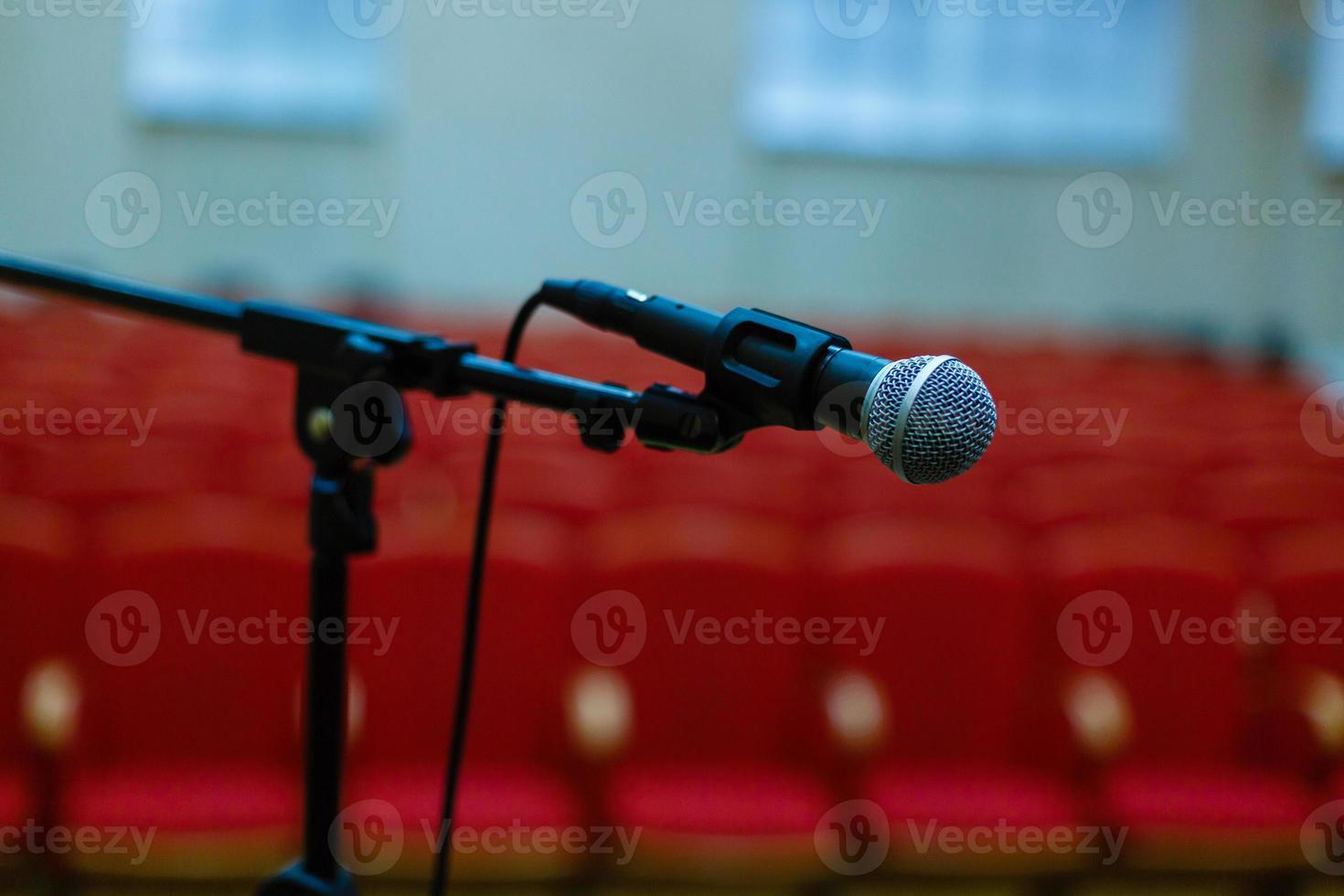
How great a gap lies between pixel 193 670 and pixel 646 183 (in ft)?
14.1

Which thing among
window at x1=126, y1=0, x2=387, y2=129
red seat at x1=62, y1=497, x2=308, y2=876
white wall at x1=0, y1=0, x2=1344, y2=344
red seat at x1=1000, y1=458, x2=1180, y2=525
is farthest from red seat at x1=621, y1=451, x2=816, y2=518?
window at x1=126, y1=0, x2=387, y2=129

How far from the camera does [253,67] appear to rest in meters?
5.15

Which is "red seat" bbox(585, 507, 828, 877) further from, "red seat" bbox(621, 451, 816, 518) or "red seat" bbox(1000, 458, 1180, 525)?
"red seat" bbox(1000, 458, 1180, 525)

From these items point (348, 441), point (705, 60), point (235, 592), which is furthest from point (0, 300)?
point (348, 441)

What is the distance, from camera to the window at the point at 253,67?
5074 mm

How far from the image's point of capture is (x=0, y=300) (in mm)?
4746

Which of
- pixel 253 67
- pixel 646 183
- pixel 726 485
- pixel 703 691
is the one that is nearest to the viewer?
pixel 703 691

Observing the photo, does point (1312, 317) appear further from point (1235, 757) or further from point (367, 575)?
point (367, 575)

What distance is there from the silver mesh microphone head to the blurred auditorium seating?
0.90m

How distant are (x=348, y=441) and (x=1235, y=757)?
1.30 m

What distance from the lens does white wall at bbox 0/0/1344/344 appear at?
504 cm

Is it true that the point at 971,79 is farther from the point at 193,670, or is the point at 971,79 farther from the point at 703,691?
the point at 193,670

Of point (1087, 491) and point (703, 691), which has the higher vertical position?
point (1087, 491)

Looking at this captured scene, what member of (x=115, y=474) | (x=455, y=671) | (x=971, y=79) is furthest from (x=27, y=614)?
(x=971, y=79)
